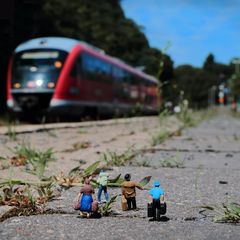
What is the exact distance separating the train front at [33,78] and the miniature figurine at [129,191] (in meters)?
16.6

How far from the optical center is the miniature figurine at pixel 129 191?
136 inches

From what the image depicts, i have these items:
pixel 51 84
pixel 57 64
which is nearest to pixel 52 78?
pixel 51 84

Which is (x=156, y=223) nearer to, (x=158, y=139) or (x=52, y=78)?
(x=158, y=139)

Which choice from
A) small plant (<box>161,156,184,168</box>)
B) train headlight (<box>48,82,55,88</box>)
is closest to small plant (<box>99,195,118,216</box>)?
small plant (<box>161,156,184,168</box>)

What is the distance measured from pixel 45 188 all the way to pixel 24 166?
1604mm

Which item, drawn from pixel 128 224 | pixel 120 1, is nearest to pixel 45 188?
pixel 128 224

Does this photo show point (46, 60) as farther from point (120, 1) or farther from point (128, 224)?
point (120, 1)

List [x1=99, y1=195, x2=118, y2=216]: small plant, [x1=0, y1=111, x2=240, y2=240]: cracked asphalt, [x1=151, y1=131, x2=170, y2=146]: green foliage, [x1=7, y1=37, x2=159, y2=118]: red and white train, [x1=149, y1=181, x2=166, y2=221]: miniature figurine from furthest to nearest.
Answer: [x1=7, y1=37, x2=159, y2=118]: red and white train, [x1=151, y1=131, x2=170, y2=146]: green foliage, [x1=99, y1=195, x2=118, y2=216]: small plant, [x1=149, y1=181, x2=166, y2=221]: miniature figurine, [x1=0, y1=111, x2=240, y2=240]: cracked asphalt

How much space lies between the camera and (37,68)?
20469 mm

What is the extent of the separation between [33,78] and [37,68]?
1.41 feet

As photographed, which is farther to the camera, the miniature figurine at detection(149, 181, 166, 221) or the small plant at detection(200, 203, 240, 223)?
the small plant at detection(200, 203, 240, 223)

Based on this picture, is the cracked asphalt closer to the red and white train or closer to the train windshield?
the red and white train

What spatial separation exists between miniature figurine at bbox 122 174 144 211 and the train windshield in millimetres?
16733

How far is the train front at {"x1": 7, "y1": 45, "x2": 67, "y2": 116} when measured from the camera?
20.0 meters
